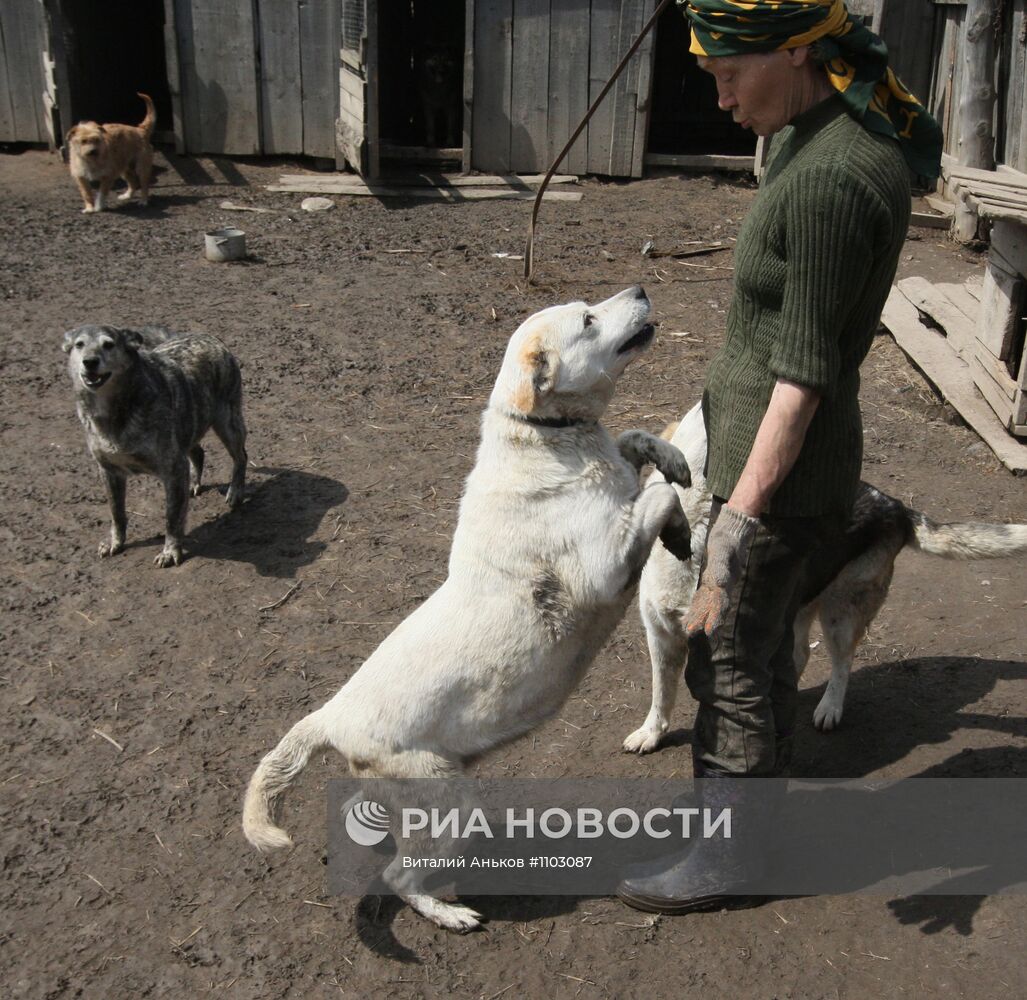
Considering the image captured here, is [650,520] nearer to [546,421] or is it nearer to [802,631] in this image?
[546,421]

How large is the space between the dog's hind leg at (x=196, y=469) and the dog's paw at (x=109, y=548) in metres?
0.66

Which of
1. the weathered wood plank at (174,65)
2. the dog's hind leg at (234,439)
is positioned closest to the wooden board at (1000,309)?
the dog's hind leg at (234,439)

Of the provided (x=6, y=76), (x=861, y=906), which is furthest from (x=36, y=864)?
(x=6, y=76)

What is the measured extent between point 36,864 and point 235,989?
2.76ft

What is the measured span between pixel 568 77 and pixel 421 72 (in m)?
2.04

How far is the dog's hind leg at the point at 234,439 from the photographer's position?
5.40 m

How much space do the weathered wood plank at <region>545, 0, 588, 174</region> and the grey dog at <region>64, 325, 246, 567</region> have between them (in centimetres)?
719

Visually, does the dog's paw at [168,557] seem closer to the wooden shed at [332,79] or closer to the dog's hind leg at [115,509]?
the dog's hind leg at [115,509]

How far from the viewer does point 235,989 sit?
2.84 meters

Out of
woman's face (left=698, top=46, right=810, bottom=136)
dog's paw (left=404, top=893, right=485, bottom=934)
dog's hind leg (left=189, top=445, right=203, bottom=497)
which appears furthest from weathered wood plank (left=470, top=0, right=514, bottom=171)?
dog's paw (left=404, top=893, right=485, bottom=934)

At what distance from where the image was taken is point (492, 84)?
36.8ft

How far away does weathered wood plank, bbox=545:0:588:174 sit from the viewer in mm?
10883

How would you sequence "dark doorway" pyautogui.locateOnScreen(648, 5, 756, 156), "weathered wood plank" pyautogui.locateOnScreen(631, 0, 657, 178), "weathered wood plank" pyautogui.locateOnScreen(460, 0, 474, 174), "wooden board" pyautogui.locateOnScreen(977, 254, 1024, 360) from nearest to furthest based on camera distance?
"wooden board" pyautogui.locateOnScreen(977, 254, 1024, 360)
"weathered wood plank" pyautogui.locateOnScreen(631, 0, 657, 178)
"weathered wood plank" pyautogui.locateOnScreen(460, 0, 474, 174)
"dark doorway" pyautogui.locateOnScreen(648, 5, 756, 156)

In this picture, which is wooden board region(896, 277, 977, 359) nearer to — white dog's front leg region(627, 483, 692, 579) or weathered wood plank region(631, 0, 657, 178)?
white dog's front leg region(627, 483, 692, 579)
